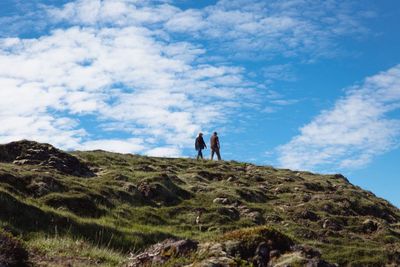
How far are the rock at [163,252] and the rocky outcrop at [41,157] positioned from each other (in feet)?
69.4

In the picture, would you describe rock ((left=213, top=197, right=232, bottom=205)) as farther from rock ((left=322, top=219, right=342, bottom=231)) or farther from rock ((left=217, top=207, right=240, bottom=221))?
rock ((left=322, top=219, right=342, bottom=231))

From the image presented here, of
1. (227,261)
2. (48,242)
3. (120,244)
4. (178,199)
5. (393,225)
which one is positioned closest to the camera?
(227,261)

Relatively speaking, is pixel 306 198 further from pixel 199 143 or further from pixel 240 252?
pixel 240 252

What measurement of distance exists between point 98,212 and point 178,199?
6292mm

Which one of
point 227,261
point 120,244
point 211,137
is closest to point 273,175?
point 211,137

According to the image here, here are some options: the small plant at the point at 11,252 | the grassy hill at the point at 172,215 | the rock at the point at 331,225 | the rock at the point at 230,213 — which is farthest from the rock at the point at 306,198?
the small plant at the point at 11,252

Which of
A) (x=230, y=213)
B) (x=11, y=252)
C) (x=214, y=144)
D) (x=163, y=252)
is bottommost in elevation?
(x=11, y=252)

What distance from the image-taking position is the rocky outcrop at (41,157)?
97.4ft

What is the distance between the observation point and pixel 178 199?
94.9ft

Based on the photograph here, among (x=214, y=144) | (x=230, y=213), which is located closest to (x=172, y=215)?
(x=230, y=213)

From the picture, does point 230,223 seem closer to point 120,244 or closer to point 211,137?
point 120,244

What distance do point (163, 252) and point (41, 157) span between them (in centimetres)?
2279

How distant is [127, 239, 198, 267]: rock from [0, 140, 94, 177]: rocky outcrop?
21155mm

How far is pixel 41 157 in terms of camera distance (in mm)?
30500
